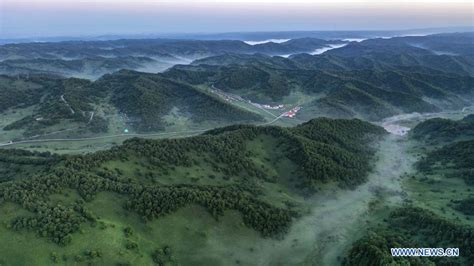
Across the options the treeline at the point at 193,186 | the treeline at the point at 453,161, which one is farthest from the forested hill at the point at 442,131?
the treeline at the point at 193,186

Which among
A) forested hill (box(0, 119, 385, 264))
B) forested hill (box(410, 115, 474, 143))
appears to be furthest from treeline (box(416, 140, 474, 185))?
forested hill (box(0, 119, 385, 264))

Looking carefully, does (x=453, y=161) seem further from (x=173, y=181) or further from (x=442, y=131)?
(x=173, y=181)

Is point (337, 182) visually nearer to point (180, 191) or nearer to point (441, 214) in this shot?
point (441, 214)

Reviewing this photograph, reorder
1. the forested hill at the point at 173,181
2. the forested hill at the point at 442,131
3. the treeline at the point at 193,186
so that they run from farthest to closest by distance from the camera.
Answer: the forested hill at the point at 442,131 < the treeline at the point at 193,186 < the forested hill at the point at 173,181

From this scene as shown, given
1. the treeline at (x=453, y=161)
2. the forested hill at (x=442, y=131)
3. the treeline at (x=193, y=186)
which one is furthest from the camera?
the forested hill at (x=442, y=131)

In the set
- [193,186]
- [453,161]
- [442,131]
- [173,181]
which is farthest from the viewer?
[442,131]

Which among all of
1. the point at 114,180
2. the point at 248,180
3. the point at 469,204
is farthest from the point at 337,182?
the point at 114,180

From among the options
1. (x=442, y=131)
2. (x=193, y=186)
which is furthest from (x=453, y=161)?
(x=193, y=186)

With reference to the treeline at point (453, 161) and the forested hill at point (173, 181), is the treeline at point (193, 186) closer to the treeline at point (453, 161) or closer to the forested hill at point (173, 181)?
the forested hill at point (173, 181)
